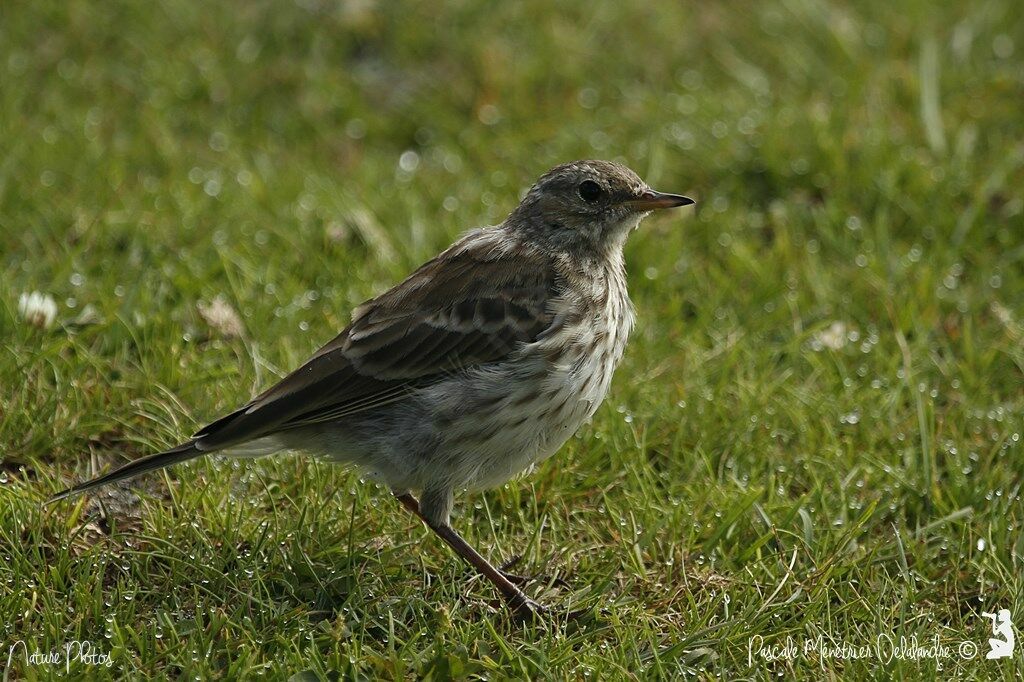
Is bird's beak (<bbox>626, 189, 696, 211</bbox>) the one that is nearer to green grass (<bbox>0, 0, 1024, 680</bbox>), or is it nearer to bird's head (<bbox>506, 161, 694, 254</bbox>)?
bird's head (<bbox>506, 161, 694, 254</bbox>)

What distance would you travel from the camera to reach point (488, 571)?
15.9ft

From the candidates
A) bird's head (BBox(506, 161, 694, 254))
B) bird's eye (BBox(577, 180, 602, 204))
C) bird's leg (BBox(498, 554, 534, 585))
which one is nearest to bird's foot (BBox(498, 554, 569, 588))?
bird's leg (BBox(498, 554, 534, 585))

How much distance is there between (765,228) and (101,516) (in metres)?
4.10

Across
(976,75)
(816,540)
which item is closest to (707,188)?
(976,75)

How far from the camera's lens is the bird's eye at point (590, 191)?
551cm

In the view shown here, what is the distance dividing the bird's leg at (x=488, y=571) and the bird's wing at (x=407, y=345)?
0.54m

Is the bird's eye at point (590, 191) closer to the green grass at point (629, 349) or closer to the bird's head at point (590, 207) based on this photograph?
the bird's head at point (590, 207)

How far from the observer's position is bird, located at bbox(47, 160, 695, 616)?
4.84 metres

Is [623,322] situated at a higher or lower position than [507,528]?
higher

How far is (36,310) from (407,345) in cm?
202

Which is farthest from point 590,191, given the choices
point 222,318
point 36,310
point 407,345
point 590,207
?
point 36,310

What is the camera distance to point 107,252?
684cm

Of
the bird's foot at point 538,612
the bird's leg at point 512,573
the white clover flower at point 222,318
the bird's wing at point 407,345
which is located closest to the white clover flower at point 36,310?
the white clover flower at point 222,318

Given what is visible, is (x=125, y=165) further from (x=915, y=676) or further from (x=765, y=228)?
(x=915, y=676)
